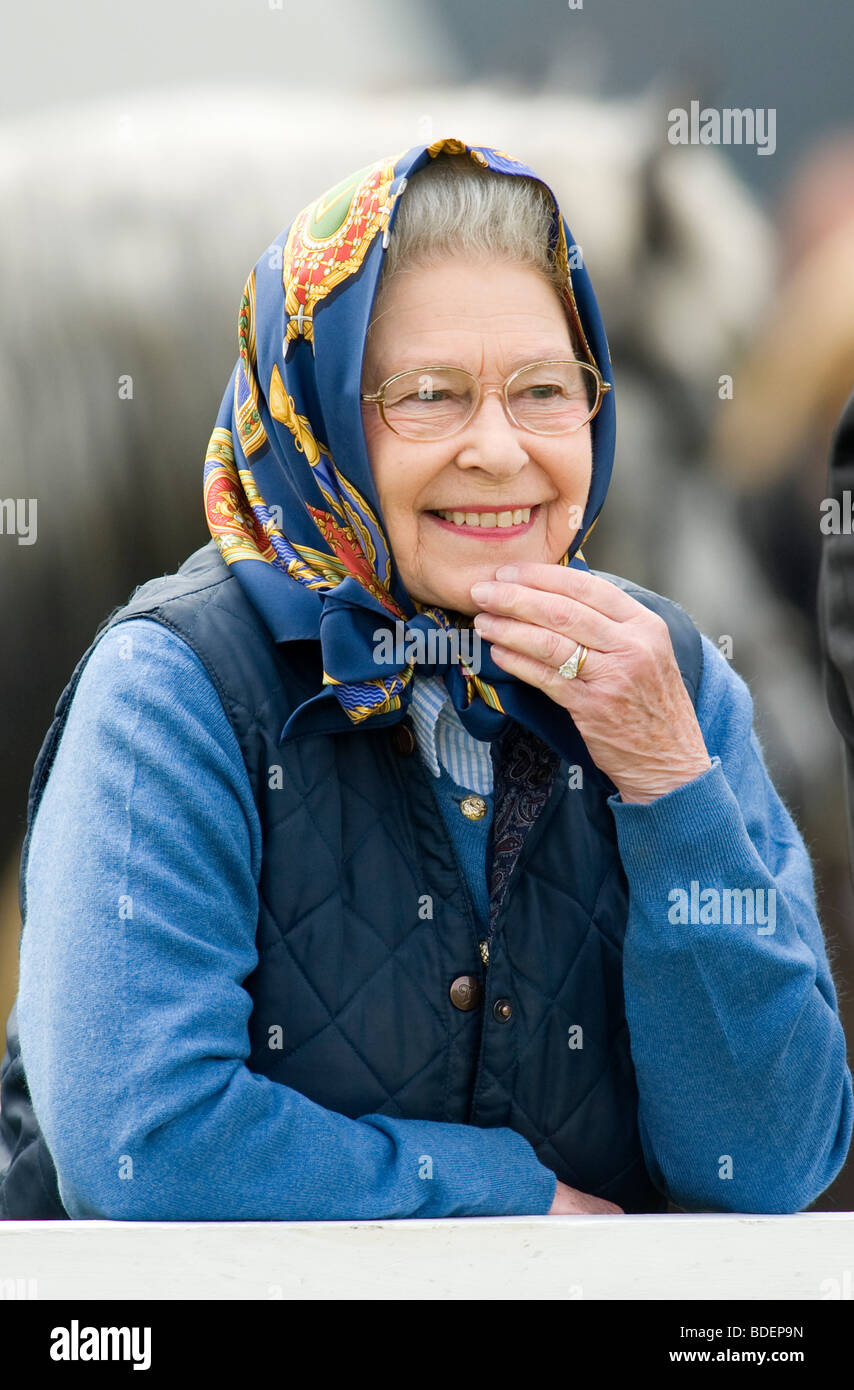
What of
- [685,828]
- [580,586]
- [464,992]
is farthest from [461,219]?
[464,992]

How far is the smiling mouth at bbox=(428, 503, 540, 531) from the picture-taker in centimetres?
151

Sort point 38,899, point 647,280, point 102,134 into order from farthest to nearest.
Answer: point 647,280
point 102,134
point 38,899

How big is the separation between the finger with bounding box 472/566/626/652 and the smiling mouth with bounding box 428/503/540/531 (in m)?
0.08

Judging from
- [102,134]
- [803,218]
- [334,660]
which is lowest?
[334,660]

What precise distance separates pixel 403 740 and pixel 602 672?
25cm

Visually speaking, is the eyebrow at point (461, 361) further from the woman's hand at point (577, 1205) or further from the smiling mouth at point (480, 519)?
the woman's hand at point (577, 1205)

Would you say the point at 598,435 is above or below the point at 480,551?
above

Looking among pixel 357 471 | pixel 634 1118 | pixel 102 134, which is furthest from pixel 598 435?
pixel 102 134

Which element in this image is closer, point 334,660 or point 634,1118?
point 334,660

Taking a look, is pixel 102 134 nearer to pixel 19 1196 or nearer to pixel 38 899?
pixel 38 899

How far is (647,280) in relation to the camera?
2.34m

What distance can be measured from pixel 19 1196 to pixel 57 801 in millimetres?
483

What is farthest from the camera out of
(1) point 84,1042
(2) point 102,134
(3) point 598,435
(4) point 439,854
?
(2) point 102,134

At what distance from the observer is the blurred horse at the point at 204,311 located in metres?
2.22
